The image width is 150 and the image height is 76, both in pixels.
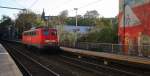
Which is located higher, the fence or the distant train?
the distant train

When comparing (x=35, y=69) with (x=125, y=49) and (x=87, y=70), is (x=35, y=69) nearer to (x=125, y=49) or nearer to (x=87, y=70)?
(x=87, y=70)

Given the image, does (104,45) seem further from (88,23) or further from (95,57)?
(88,23)

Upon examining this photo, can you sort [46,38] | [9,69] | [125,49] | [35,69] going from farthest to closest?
[46,38], [125,49], [35,69], [9,69]

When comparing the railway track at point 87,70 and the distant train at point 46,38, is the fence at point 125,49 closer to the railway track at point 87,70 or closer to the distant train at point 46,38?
the distant train at point 46,38

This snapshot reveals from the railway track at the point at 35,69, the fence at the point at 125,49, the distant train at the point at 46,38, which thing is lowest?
the railway track at the point at 35,69

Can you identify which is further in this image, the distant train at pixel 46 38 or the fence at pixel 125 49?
the distant train at pixel 46 38

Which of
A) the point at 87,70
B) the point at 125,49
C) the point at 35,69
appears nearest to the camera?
the point at 87,70

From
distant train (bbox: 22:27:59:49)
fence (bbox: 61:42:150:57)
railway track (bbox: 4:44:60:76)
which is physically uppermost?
distant train (bbox: 22:27:59:49)

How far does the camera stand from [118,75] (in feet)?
54.5

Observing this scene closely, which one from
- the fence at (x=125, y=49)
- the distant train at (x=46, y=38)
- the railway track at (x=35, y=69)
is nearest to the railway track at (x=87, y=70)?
the railway track at (x=35, y=69)

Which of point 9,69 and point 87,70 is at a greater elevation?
point 9,69

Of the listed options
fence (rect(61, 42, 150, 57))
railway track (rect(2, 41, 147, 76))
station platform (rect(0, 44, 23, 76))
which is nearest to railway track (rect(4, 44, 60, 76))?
railway track (rect(2, 41, 147, 76))

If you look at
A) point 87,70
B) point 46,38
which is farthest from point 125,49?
point 87,70

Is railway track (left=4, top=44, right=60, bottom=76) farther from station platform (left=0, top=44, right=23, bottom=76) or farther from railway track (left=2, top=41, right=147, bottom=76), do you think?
station platform (left=0, top=44, right=23, bottom=76)
